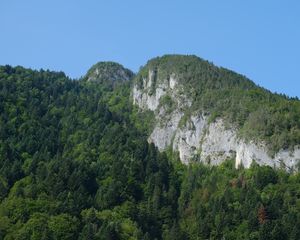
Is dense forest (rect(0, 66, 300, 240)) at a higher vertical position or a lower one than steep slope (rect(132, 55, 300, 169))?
lower

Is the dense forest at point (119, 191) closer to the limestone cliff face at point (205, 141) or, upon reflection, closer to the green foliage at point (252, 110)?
the limestone cliff face at point (205, 141)

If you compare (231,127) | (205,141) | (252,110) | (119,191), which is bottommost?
(119,191)

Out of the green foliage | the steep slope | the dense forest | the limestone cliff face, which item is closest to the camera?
the dense forest

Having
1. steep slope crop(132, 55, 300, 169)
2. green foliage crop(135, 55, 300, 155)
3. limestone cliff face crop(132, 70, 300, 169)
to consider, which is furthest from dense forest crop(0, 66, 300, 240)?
green foliage crop(135, 55, 300, 155)

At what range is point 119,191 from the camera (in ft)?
448

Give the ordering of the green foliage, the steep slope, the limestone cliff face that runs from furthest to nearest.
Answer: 1. the green foliage
2. the limestone cliff face
3. the steep slope

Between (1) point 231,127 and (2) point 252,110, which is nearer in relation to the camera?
(2) point 252,110

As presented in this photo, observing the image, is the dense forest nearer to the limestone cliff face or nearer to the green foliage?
the limestone cliff face

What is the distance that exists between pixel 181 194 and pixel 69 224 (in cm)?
3536

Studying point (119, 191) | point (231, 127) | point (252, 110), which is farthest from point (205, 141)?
point (119, 191)

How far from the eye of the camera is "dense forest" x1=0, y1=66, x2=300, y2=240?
120m

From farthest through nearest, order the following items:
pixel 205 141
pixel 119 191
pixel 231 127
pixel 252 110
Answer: pixel 205 141 < pixel 231 127 < pixel 252 110 < pixel 119 191

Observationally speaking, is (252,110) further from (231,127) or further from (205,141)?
(205,141)

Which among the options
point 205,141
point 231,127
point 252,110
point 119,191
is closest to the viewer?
point 119,191
